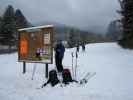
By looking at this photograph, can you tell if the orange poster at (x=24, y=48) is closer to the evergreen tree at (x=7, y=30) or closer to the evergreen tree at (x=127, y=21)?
the evergreen tree at (x=127, y=21)

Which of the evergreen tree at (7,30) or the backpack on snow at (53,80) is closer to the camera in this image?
the backpack on snow at (53,80)

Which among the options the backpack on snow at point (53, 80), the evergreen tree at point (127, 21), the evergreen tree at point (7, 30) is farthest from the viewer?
the evergreen tree at point (7, 30)

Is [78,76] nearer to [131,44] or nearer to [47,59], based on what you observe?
[47,59]

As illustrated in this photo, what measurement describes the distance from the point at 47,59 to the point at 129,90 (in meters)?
5.07

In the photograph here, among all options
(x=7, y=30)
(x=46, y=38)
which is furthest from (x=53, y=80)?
(x=7, y=30)

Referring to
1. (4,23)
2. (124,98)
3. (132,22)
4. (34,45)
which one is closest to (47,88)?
(124,98)

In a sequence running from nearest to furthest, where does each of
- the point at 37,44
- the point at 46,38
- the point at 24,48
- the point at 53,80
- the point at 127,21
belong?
1. the point at 53,80
2. the point at 46,38
3. the point at 37,44
4. the point at 24,48
5. the point at 127,21

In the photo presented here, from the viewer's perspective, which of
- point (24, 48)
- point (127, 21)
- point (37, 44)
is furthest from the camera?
point (127, 21)

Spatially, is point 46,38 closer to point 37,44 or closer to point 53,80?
point 37,44

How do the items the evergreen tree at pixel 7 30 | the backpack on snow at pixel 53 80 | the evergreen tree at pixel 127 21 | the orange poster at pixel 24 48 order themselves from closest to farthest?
the backpack on snow at pixel 53 80, the orange poster at pixel 24 48, the evergreen tree at pixel 127 21, the evergreen tree at pixel 7 30

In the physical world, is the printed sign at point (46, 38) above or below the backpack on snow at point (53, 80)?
above

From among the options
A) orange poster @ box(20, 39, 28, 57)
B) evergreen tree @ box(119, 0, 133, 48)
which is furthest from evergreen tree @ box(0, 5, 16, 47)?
orange poster @ box(20, 39, 28, 57)

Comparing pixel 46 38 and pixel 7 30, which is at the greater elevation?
pixel 46 38

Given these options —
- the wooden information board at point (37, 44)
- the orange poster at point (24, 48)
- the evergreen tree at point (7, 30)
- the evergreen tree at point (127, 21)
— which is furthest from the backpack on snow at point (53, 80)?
the evergreen tree at point (7, 30)
